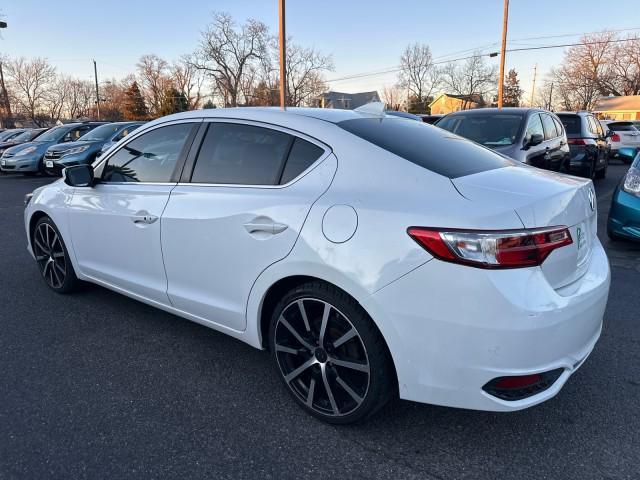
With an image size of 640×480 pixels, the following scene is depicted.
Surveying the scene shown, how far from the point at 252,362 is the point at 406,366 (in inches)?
53.0

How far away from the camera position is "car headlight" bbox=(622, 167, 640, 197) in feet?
17.5

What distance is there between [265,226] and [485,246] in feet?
3.61

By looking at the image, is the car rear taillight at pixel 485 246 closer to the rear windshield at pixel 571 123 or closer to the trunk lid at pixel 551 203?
the trunk lid at pixel 551 203

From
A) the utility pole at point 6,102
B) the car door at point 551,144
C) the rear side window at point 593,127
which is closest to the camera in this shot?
the car door at point 551,144

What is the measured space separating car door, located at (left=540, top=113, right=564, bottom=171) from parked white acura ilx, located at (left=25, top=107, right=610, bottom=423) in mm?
4745

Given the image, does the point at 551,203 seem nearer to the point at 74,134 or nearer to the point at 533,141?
the point at 533,141

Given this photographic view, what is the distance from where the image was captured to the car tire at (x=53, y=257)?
4113 mm

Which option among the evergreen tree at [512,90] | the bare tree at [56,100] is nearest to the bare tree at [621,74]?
the evergreen tree at [512,90]

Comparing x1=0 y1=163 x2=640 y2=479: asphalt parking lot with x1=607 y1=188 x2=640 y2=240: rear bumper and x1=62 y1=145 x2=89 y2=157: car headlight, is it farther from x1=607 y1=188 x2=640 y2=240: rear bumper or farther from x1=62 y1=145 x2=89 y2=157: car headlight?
x1=62 y1=145 x2=89 y2=157: car headlight

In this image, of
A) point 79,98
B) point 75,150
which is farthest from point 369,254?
point 79,98

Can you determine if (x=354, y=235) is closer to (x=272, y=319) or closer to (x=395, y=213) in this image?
(x=395, y=213)

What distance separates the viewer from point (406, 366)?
6.84 feet

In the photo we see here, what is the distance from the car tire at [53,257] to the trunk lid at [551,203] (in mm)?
3457

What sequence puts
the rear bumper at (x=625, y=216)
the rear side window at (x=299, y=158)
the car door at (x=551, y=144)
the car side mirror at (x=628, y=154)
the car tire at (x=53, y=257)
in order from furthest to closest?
the car door at (x=551, y=144) < the car side mirror at (x=628, y=154) < the rear bumper at (x=625, y=216) < the car tire at (x=53, y=257) < the rear side window at (x=299, y=158)
